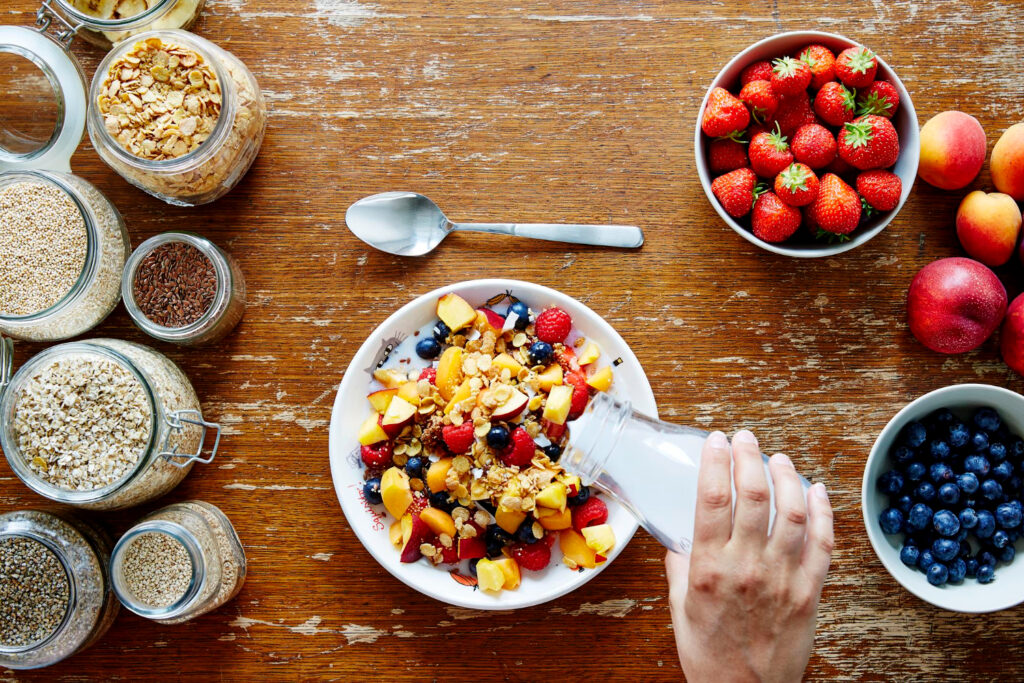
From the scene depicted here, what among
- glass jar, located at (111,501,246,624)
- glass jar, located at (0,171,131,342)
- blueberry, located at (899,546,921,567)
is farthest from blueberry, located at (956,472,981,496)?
glass jar, located at (0,171,131,342)

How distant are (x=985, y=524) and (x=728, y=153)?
2.32ft

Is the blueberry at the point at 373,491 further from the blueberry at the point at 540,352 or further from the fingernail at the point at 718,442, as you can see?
the fingernail at the point at 718,442

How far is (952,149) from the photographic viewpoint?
120cm

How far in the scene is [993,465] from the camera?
1.18 m

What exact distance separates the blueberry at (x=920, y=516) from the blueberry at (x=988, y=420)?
146 millimetres

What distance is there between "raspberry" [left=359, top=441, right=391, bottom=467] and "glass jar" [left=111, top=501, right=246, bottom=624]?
11.2 inches

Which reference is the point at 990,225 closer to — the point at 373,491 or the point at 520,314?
the point at 520,314

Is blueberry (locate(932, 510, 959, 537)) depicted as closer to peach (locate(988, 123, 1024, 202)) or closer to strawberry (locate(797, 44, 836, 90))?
peach (locate(988, 123, 1024, 202))

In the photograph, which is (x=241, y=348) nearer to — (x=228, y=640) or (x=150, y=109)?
(x=150, y=109)

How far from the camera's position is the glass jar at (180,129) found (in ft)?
3.61

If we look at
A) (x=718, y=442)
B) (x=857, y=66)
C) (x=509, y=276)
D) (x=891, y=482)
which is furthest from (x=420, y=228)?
(x=891, y=482)

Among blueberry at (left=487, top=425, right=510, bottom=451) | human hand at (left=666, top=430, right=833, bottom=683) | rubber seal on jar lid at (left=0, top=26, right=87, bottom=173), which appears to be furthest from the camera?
rubber seal on jar lid at (left=0, top=26, right=87, bottom=173)

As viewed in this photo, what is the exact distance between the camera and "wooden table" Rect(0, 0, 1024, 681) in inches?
50.1

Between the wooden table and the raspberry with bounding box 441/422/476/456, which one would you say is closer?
the raspberry with bounding box 441/422/476/456
